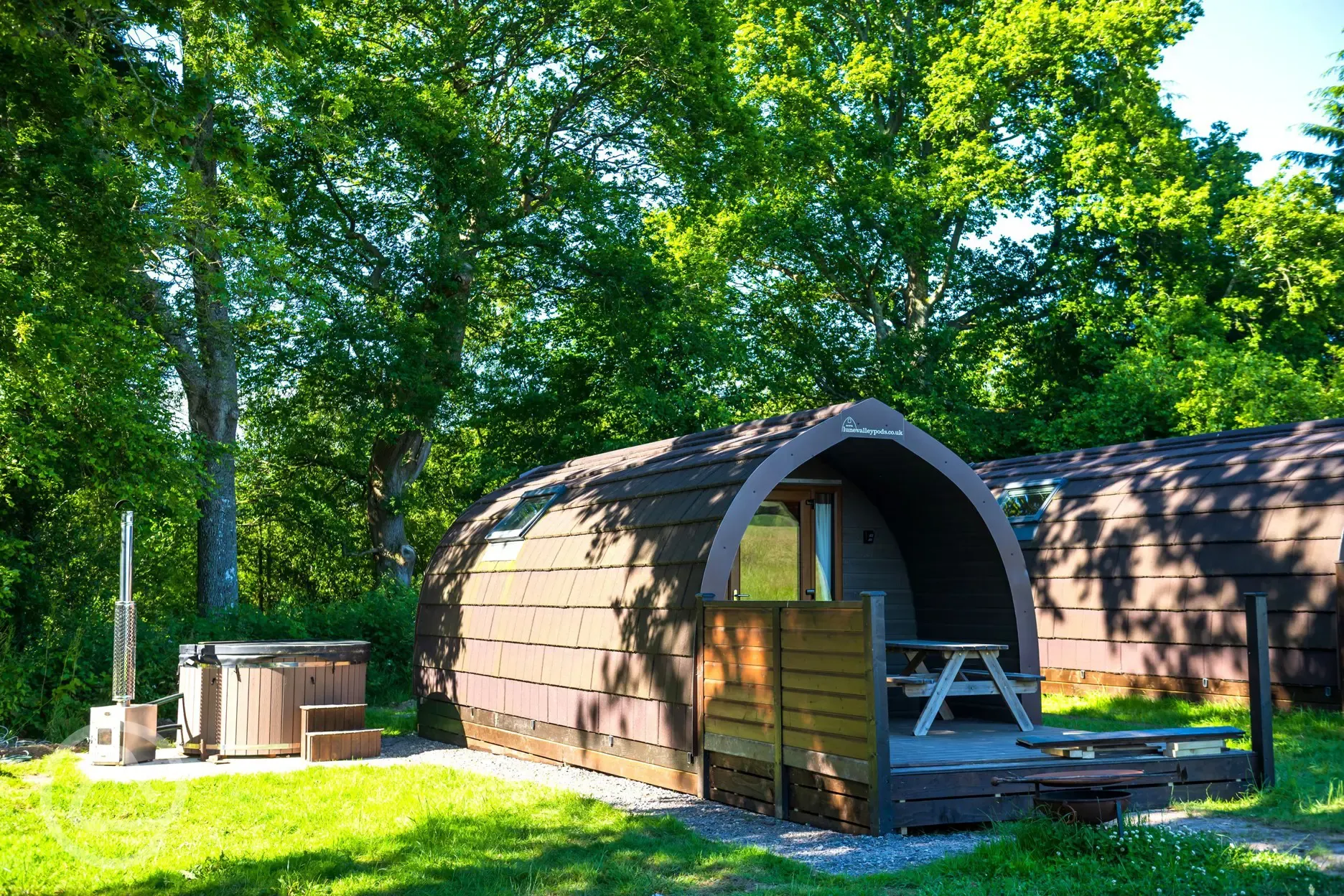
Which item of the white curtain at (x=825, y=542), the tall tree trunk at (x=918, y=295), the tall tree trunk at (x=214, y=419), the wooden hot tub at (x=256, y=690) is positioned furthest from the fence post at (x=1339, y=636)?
the tall tree trunk at (x=918, y=295)

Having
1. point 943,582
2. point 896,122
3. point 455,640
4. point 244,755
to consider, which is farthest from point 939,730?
point 896,122

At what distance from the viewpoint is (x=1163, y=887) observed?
5.73 meters

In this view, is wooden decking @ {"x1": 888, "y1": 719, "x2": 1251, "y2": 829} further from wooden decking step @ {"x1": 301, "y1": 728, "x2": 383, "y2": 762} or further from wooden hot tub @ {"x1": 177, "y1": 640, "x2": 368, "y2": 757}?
wooden hot tub @ {"x1": 177, "y1": 640, "x2": 368, "y2": 757}

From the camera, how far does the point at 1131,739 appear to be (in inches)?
319

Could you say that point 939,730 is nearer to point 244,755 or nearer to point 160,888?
point 160,888

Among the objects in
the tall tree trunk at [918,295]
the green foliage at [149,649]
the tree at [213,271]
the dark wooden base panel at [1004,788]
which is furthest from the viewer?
the tall tree trunk at [918,295]

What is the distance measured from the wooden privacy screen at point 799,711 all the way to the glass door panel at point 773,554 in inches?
88.4

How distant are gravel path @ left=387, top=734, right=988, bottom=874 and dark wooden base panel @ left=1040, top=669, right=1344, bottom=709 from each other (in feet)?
18.2

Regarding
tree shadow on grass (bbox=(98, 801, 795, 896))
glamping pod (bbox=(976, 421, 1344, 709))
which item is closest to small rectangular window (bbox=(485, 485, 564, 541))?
tree shadow on grass (bbox=(98, 801, 795, 896))

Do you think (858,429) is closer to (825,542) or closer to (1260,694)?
(825,542)

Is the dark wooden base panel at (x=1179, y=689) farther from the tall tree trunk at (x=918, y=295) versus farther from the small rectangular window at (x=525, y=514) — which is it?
the tall tree trunk at (x=918, y=295)

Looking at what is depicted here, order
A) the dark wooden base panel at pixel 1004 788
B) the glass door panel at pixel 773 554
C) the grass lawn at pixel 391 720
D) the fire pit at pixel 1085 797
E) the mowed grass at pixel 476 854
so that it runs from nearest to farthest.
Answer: the mowed grass at pixel 476 854
the fire pit at pixel 1085 797
the dark wooden base panel at pixel 1004 788
the glass door panel at pixel 773 554
the grass lawn at pixel 391 720

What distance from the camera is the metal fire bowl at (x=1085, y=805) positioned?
21.5ft

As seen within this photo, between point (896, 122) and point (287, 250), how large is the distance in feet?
53.0
